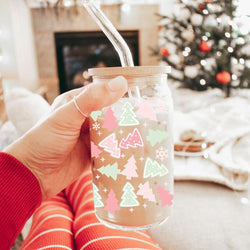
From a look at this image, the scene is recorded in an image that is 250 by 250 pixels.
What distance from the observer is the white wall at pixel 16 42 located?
3059 mm

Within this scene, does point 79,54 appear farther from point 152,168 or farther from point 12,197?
point 152,168

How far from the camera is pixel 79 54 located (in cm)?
386

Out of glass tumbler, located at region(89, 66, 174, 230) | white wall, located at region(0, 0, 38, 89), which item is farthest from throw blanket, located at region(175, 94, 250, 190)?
white wall, located at region(0, 0, 38, 89)

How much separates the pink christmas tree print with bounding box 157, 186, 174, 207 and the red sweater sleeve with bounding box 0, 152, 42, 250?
0.91 ft

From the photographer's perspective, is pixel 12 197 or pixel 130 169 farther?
pixel 12 197

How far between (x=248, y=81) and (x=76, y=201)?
240 cm

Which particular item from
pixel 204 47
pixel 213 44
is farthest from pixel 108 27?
pixel 213 44

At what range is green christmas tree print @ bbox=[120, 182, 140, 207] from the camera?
1.35 ft

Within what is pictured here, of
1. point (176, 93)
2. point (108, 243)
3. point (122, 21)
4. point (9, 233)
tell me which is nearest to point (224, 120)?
point (108, 243)

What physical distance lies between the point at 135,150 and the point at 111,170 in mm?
51

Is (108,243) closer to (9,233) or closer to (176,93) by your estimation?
(9,233)

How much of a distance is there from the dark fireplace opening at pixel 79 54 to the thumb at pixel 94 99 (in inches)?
136

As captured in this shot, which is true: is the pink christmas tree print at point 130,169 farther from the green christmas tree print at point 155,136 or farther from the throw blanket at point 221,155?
the throw blanket at point 221,155

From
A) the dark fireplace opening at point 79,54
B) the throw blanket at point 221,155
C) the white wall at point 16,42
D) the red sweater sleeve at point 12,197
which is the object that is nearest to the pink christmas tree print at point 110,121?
the red sweater sleeve at point 12,197
